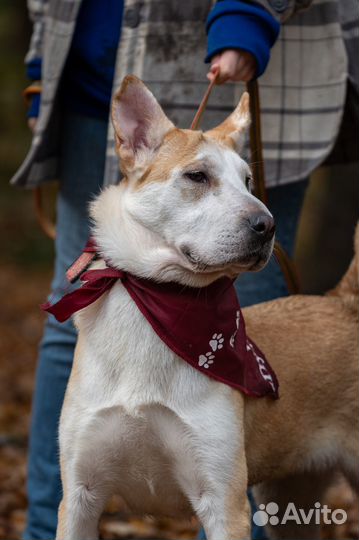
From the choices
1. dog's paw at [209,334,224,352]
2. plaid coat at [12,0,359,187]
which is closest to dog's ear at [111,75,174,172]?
plaid coat at [12,0,359,187]

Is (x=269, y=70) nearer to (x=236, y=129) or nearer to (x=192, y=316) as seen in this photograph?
(x=236, y=129)

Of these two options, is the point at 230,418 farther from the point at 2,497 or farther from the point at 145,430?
the point at 2,497

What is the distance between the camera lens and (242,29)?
11.7ft

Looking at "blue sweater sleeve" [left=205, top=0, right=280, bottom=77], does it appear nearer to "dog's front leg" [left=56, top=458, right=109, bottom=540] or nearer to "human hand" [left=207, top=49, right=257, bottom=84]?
"human hand" [left=207, top=49, right=257, bottom=84]

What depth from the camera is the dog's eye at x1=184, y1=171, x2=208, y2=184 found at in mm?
3262

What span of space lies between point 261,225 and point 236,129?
58 centimetres

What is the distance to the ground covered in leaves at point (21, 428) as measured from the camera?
5473 millimetres

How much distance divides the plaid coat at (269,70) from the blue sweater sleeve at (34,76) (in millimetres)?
367

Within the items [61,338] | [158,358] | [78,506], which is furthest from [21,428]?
[158,358]

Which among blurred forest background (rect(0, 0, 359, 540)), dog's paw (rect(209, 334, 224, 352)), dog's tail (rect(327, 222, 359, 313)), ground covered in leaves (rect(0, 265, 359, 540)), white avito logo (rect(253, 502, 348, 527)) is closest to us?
dog's paw (rect(209, 334, 224, 352))

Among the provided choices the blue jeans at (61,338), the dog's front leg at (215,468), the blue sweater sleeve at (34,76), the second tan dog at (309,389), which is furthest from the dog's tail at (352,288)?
the blue sweater sleeve at (34,76)

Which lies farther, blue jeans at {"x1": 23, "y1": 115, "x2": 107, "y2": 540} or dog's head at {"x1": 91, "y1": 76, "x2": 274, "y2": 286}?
blue jeans at {"x1": 23, "y1": 115, "x2": 107, "y2": 540}

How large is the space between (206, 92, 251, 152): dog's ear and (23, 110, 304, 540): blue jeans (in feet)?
2.53

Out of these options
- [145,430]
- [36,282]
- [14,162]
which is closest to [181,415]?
[145,430]
